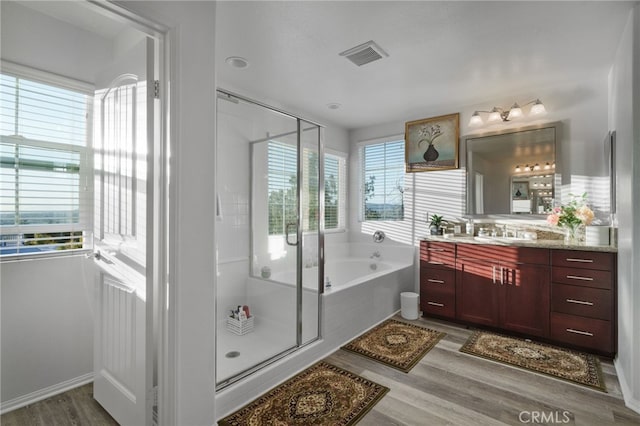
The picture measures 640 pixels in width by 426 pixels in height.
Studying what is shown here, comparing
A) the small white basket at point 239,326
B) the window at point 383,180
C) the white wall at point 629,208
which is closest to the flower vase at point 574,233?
the white wall at point 629,208

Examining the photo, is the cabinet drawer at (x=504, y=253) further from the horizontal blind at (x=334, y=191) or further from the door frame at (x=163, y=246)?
the door frame at (x=163, y=246)

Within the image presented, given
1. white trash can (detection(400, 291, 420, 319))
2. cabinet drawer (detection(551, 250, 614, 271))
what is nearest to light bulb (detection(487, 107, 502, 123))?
cabinet drawer (detection(551, 250, 614, 271))

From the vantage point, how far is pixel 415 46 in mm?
2408

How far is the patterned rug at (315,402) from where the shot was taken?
1.83 metres

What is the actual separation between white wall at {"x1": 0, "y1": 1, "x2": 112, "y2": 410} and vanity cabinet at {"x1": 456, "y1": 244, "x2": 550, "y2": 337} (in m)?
3.32

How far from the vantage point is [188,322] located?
1.58 metres

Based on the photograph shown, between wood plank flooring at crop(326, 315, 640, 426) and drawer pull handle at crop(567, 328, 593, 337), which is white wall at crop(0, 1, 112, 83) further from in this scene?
drawer pull handle at crop(567, 328, 593, 337)

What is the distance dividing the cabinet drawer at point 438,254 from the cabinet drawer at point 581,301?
2.95 ft

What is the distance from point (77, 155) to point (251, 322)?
1851 millimetres

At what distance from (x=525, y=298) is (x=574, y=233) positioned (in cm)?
77

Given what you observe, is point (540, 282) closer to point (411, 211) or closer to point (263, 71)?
point (411, 211)

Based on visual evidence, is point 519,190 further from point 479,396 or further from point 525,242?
point 479,396

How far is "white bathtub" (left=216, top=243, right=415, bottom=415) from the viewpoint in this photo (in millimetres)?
2080

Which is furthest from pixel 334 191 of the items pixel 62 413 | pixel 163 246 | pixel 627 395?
pixel 62 413
